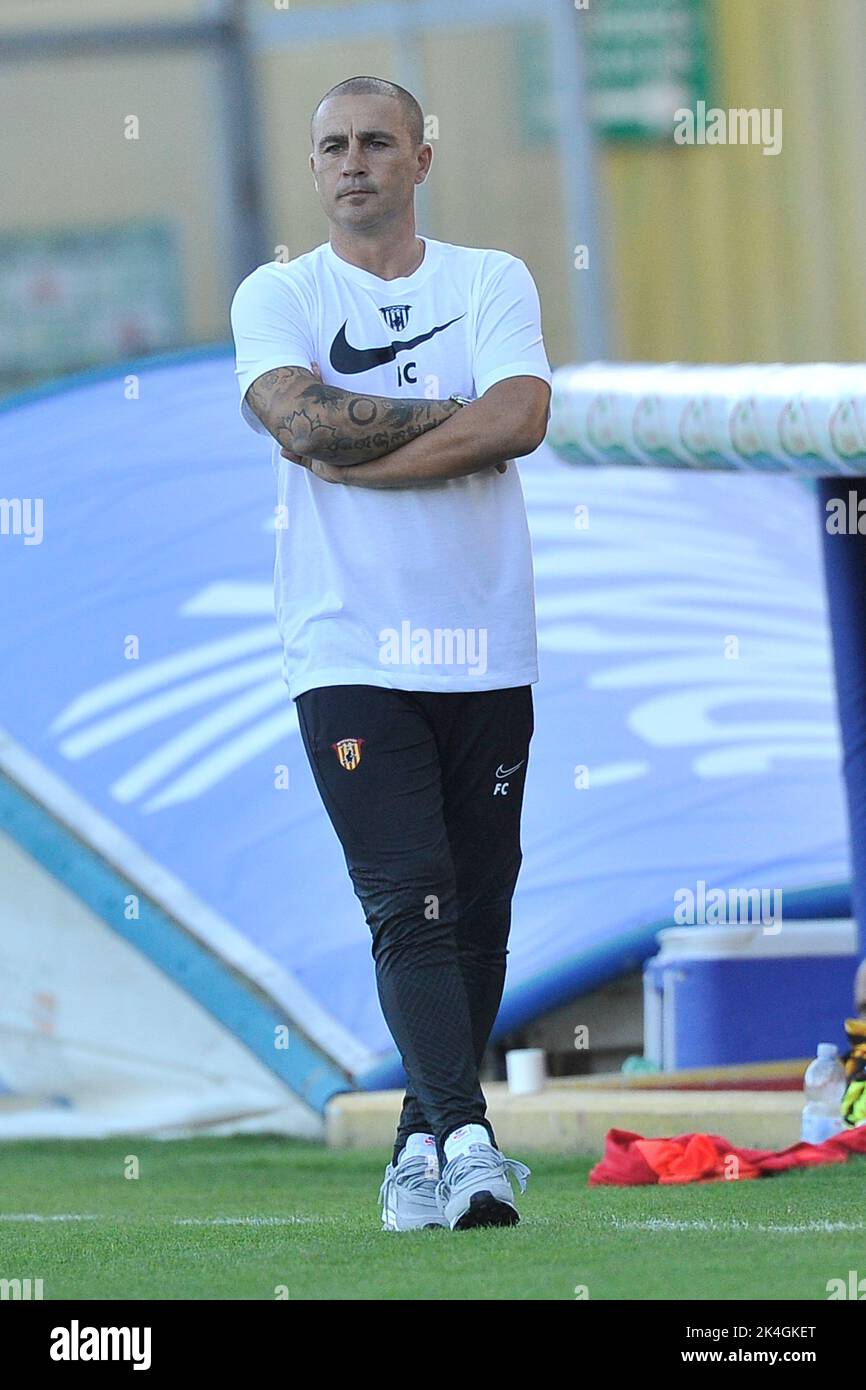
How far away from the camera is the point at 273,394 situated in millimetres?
3629

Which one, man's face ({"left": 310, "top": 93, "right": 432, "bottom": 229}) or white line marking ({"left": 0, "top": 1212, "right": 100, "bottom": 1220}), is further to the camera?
white line marking ({"left": 0, "top": 1212, "right": 100, "bottom": 1220})

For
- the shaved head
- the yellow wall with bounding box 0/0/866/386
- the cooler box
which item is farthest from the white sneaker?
the yellow wall with bounding box 0/0/866/386

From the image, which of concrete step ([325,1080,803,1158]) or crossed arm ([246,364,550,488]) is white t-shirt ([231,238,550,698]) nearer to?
crossed arm ([246,364,550,488])

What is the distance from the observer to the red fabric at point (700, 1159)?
14.9ft

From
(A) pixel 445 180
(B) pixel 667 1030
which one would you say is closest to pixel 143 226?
(A) pixel 445 180

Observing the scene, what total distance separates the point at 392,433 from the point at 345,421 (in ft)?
0.22

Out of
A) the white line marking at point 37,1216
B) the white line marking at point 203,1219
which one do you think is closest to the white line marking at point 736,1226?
the white line marking at point 203,1219

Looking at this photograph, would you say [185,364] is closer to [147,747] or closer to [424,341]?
[147,747]

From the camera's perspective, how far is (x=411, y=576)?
11.9ft

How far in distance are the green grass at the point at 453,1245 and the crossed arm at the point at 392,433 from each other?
1021 millimetres

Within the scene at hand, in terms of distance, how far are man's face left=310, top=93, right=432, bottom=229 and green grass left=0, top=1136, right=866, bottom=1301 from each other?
1.40 meters

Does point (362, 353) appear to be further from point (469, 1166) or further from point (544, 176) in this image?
point (544, 176)

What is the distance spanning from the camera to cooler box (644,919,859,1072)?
6.24 metres

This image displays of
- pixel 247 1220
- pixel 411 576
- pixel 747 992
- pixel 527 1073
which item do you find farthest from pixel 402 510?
pixel 747 992
